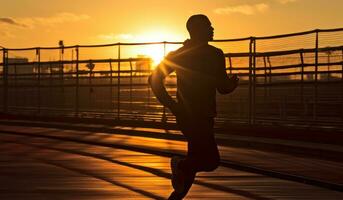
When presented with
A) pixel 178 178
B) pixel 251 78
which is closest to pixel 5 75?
pixel 251 78

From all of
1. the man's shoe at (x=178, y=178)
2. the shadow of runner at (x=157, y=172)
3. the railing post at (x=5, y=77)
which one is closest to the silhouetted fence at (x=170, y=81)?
the railing post at (x=5, y=77)

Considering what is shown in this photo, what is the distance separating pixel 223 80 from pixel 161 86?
560mm

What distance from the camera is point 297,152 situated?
19.3 metres

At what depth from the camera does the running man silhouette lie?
8.16 m

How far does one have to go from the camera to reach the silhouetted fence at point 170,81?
24.0 m

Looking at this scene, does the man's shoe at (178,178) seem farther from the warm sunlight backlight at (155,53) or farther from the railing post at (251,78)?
the warm sunlight backlight at (155,53)

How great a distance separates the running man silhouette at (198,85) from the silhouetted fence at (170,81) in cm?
1435

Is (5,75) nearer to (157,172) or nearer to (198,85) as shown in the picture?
(157,172)

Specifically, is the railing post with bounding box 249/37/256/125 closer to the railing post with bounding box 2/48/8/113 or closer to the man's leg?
the railing post with bounding box 2/48/8/113

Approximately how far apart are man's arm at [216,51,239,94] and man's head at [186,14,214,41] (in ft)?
0.73

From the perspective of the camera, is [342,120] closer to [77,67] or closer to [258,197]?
[258,197]

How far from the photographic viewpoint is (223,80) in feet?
26.6

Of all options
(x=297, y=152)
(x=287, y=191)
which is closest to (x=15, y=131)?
(x=297, y=152)

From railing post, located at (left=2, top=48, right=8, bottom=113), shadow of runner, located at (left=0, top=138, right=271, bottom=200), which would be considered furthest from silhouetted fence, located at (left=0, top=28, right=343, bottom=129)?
shadow of runner, located at (left=0, top=138, right=271, bottom=200)
